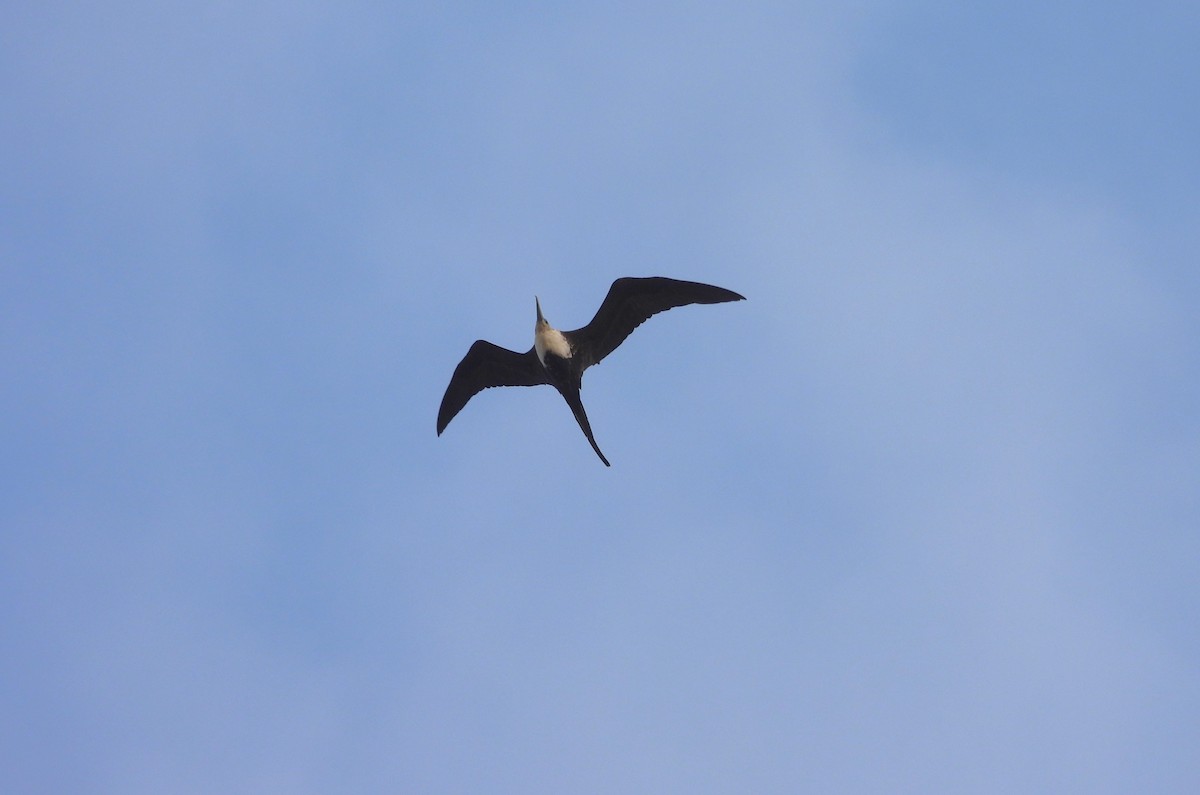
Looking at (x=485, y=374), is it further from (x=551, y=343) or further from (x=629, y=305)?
(x=629, y=305)

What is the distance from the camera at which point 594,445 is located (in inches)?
802

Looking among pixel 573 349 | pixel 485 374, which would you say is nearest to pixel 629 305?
pixel 573 349

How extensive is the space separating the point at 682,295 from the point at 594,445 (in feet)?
9.27

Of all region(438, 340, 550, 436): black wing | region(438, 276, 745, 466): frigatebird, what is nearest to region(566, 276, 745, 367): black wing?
region(438, 276, 745, 466): frigatebird

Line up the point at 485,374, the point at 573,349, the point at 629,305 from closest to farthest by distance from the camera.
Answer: the point at 629,305
the point at 573,349
the point at 485,374

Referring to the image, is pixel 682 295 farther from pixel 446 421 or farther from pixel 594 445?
pixel 446 421

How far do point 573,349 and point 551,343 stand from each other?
0.46 m

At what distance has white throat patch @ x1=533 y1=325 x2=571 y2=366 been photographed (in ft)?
65.3

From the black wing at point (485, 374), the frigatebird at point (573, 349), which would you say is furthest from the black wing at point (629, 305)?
the black wing at point (485, 374)

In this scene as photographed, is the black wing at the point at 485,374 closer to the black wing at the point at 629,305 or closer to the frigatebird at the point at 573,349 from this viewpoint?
the frigatebird at the point at 573,349

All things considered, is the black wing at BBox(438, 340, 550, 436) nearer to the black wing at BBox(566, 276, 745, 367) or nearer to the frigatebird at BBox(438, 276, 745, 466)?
the frigatebird at BBox(438, 276, 745, 466)

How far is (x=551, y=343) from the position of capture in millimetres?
19875

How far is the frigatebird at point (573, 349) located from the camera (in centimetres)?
1944

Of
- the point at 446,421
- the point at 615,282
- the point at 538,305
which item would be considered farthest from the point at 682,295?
the point at 446,421
